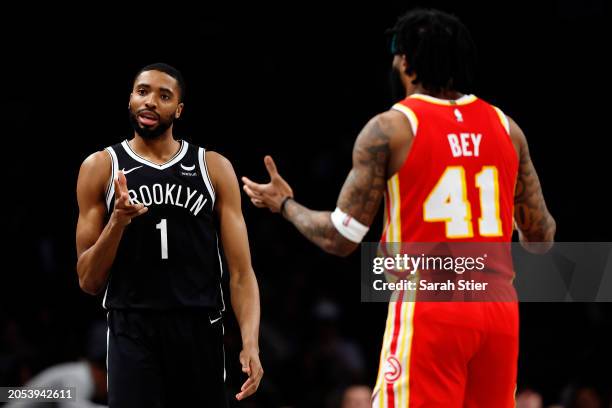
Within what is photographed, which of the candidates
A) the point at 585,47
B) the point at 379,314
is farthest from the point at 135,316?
the point at 585,47

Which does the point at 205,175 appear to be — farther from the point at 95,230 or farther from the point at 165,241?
the point at 95,230

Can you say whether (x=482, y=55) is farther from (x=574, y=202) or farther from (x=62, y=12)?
(x=62, y=12)

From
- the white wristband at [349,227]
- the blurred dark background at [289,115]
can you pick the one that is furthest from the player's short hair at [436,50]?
the blurred dark background at [289,115]

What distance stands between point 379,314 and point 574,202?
2.07m

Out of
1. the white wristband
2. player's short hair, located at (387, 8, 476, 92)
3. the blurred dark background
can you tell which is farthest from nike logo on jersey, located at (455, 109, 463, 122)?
the blurred dark background

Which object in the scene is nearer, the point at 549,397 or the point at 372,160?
the point at 372,160

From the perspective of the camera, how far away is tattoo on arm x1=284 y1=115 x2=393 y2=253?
3631mm

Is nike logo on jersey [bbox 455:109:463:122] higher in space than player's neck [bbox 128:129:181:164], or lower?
higher

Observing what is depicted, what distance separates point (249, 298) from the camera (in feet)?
15.1

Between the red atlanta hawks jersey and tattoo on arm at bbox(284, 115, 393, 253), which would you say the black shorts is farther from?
the red atlanta hawks jersey

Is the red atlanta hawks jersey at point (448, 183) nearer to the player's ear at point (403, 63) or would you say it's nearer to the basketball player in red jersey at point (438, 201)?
the basketball player in red jersey at point (438, 201)

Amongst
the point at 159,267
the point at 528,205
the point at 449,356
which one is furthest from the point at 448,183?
the point at 159,267

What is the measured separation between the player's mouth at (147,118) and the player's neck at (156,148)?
0.08 meters

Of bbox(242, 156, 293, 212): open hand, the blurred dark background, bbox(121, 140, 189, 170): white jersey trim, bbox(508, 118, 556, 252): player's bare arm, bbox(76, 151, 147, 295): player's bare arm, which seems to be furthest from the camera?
the blurred dark background
